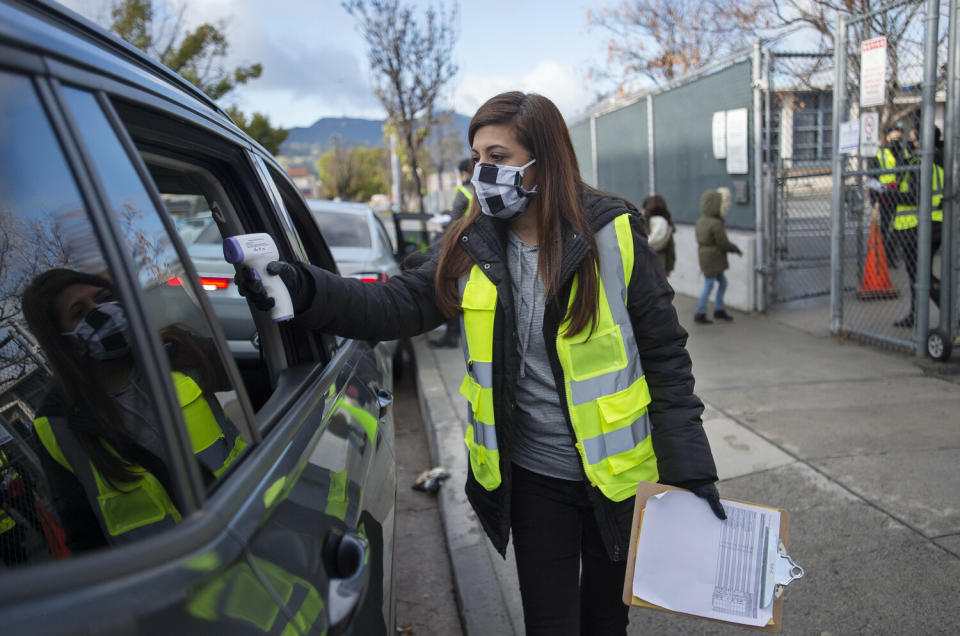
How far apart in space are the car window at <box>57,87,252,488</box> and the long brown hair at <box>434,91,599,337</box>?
0.78 metres

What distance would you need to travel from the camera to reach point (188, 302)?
148cm

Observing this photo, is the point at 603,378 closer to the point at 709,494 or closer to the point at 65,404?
the point at 709,494

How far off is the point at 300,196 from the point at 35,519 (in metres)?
1.68

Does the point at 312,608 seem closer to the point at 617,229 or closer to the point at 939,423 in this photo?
the point at 617,229

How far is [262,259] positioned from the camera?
179 cm

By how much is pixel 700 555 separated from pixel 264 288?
A: 4.20 ft

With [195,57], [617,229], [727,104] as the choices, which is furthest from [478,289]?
[195,57]

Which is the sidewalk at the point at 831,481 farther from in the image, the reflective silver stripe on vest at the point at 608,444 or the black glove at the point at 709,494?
the reflective silver stripe on vest at the point at 608,444

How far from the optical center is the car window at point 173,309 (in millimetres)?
1154

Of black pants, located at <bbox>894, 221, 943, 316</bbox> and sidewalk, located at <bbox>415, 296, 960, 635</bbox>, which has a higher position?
black pants, located at <bbox>894, 221, 943, 316</bbox>

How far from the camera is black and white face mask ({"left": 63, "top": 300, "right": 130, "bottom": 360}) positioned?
1.27m

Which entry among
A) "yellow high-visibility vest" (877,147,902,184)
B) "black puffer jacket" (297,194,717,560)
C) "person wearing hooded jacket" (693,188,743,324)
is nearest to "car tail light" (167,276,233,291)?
"black puffer jacket" (297,194,717,560)

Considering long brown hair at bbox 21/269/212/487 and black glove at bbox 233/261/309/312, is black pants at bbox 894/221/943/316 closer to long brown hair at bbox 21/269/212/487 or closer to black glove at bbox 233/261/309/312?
black glove at bbox 233/261/309/312

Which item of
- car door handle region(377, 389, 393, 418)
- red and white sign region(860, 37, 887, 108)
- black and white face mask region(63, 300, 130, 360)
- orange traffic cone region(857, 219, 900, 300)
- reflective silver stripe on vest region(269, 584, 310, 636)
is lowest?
orange traffic cone region(857, 219, 900, 300)
